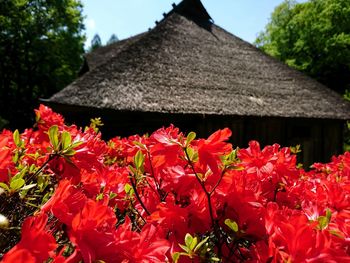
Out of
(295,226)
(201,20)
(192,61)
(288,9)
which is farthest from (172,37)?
(288,9)

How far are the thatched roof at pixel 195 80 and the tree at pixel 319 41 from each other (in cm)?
541

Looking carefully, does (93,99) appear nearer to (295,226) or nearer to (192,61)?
(192,61)

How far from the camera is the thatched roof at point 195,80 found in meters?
7.03

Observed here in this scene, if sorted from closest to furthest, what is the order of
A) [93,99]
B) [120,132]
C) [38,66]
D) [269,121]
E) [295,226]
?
[295,226], [93,99], [120,132], [269,121], [38,66]

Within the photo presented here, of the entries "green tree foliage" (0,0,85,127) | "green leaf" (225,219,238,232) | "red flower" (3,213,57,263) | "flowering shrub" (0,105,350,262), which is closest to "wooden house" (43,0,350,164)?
"flowering shrub" (0,105,350,262)

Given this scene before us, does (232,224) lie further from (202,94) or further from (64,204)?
(202,94)

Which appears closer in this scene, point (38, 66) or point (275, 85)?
point (275, 85)

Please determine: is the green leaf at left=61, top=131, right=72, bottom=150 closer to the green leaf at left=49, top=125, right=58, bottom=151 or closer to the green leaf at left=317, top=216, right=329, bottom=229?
the green leaf at left=49, top=125, right=58, bottom=151

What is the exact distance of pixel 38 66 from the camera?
59.9ft

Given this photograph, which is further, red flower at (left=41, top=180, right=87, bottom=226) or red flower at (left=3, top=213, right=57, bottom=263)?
red flower at (left=41, top=180, right=87, bottom=226)

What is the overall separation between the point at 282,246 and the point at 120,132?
23.7ft

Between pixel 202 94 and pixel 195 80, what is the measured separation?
74 cm

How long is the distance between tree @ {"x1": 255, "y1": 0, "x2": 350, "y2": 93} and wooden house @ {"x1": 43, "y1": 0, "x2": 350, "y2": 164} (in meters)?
5.41

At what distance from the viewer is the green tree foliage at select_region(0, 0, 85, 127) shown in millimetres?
16312
